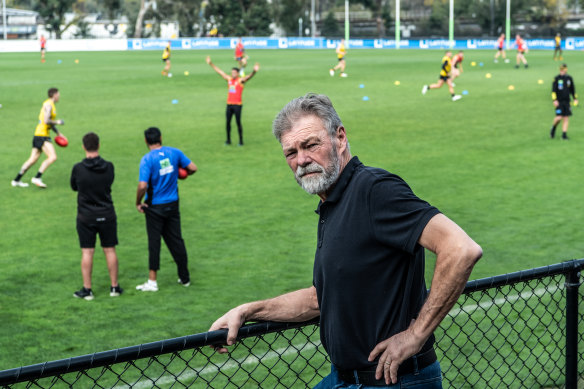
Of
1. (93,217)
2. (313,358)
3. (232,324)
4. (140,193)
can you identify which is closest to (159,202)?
(140,193)

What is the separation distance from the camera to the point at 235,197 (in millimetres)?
15227

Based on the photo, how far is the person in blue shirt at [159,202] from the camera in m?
9.99

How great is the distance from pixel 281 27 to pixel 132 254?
10176cm

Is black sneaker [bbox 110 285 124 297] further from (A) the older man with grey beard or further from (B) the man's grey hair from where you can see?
(B) the man's grey hair

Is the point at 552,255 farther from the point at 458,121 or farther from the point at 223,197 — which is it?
the point at 458,121

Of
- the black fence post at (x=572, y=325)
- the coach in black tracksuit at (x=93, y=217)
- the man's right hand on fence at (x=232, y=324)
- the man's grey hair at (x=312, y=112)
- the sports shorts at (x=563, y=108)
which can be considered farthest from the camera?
the sports shorts at (x=563, y=108)

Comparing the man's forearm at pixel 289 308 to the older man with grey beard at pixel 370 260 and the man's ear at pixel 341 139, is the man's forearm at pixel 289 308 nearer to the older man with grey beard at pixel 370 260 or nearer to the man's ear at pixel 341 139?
the older man with grey beard at pixel 370 260

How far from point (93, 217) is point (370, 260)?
706 centimetres

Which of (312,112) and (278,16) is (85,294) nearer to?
(312,112)

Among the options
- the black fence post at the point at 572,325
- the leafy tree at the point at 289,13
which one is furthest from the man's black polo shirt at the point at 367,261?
the leafy tree at the point at 289,13

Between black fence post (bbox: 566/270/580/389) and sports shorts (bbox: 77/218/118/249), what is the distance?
616 centimetres

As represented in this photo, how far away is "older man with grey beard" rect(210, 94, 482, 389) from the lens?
10.3 feet

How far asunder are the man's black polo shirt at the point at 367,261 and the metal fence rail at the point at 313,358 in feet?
1.60

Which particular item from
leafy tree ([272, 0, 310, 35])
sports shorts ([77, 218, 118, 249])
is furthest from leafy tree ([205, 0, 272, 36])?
sports shorts ([77, 218, 118, 249])
